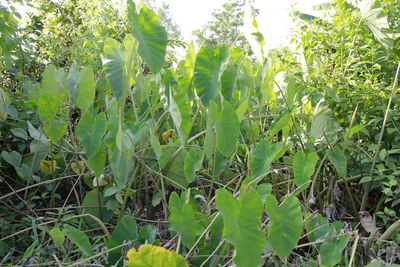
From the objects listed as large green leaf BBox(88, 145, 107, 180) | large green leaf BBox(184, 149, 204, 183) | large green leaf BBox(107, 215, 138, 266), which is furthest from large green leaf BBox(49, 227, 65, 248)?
large green leaf BBox(184, 149, 204, 183)

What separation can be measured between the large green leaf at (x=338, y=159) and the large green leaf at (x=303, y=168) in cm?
29

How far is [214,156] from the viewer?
1200 mm

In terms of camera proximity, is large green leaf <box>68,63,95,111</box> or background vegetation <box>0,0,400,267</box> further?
large green leaf <box>68,63,95,111</box>

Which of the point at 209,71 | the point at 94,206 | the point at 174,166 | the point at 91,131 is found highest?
the point at 209,71

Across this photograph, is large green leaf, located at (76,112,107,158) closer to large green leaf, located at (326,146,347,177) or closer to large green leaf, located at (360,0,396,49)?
large green leaf, located at (326,146,347,177)

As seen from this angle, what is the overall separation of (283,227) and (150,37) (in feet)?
1.97

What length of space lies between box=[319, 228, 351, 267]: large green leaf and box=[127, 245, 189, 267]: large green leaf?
330 millimetres

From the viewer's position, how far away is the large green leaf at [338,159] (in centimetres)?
135

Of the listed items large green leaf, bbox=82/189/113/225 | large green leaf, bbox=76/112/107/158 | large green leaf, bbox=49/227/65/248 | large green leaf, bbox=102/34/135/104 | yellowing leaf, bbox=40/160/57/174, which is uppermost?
large green leaf, bbox=102/34/135/104

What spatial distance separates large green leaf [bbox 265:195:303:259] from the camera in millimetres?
844

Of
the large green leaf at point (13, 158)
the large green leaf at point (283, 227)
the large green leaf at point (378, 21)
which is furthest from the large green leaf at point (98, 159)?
the large green leaf at point (378, 21)

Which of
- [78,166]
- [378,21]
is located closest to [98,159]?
[78,166]

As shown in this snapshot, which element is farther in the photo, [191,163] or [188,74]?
[188,74]

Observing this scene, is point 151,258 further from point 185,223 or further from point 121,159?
point 121,159
